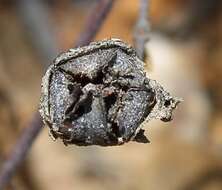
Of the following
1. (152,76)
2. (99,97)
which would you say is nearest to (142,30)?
(99,97)

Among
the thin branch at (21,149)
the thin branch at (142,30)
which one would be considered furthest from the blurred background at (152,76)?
the thin branch at (142,30)

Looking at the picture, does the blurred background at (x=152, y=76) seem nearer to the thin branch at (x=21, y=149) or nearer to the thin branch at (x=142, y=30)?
the thin branch at (x=21, y=149)

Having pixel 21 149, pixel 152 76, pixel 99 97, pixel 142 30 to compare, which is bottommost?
pixel 99 97

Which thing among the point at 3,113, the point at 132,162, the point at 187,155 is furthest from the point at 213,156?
the point at 3,113

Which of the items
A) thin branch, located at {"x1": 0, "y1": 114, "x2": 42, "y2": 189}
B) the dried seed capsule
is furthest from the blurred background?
the dried seed capsule

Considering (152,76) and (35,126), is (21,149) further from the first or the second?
(152,76)

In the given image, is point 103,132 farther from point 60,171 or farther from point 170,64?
point 170,64
